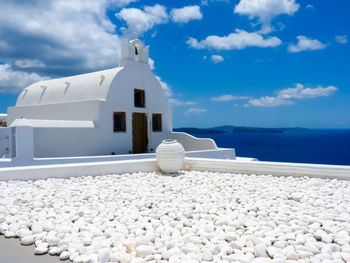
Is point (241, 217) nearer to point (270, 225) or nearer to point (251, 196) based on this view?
point (270, 225)

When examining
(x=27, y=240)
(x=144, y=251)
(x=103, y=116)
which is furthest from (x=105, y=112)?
(x=144, y=251)

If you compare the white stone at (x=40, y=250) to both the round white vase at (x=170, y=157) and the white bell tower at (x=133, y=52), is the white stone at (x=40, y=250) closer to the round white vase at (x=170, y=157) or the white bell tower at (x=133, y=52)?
the round white vase at (x=170, y=157)

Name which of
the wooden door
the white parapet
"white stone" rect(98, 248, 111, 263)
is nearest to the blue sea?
the wooden door

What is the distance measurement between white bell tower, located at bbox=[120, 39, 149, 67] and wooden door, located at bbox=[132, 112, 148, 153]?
3.02 metres

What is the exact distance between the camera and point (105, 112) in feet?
50.2

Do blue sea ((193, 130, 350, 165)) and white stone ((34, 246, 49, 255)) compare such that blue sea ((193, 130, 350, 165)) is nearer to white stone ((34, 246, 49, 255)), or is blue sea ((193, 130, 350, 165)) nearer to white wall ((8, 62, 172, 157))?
white wall ((8, 62, 172, 157))

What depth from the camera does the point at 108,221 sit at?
4184 millimetres

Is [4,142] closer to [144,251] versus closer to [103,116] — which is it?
[103,116]

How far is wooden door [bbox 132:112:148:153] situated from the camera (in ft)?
55.4

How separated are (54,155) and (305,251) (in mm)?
12159

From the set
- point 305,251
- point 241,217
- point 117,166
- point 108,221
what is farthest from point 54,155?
point 305,251

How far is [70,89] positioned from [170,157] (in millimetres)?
11612

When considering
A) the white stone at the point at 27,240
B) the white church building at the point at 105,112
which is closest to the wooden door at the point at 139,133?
the white church building at the point at 105,112

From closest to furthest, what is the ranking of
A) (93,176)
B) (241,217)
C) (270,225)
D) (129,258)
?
1. (129,258)
2. (270,225)
3. (241,217)
4. (93,176)
